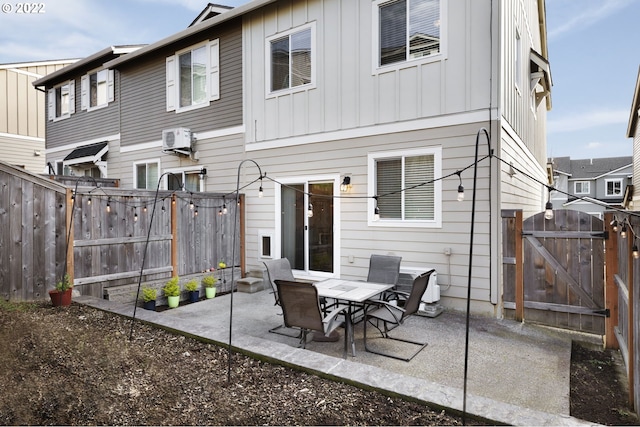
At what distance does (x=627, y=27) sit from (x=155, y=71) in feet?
100

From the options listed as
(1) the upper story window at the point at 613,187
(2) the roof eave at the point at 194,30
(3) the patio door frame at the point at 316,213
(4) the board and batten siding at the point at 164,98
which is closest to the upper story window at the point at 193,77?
(4) the board and batten siding at the point at 164,98

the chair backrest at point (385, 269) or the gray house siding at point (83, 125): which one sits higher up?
the gray house siding at point (83, 125)

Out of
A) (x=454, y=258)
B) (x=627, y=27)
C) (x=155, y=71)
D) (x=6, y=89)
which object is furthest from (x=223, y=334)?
(x=627, y=27)

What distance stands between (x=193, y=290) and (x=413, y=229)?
420cm

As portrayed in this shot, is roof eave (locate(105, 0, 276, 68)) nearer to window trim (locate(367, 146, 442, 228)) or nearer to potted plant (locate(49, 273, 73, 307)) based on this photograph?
window trim (locate(367, 146, 442, 228))

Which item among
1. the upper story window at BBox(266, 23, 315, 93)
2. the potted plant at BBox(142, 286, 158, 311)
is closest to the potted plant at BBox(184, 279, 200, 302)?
the potted plant at BBox(142, 286, 158, 311)

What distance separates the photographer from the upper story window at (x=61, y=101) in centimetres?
1277

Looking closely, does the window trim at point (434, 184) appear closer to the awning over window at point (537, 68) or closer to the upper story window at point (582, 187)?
the awning over window at point (537, 68)

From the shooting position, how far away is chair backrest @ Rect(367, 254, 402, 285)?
568cm

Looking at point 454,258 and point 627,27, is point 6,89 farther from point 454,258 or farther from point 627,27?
point 627,27

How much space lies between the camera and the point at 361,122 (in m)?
6.78

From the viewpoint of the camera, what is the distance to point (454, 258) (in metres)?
5.86

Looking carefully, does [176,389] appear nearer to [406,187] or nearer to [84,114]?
[406,187]

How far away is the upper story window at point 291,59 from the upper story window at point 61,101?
8.72m
